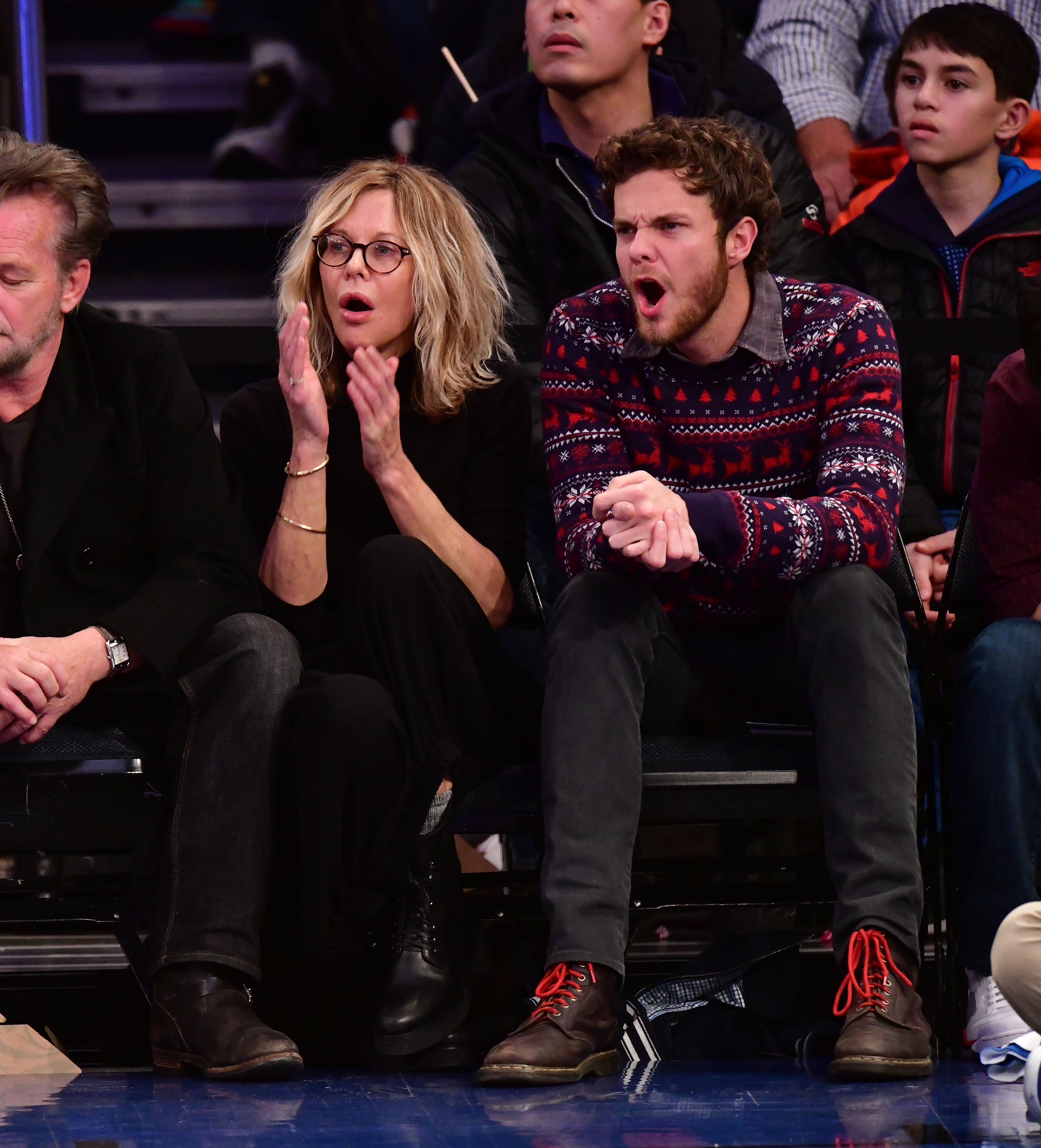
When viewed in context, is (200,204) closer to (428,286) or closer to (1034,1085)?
(428,286)

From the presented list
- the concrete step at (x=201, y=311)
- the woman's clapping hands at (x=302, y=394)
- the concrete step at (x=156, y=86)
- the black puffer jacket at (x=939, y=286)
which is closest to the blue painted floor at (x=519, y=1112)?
the woman's clapping hands at (x=302, y=394)

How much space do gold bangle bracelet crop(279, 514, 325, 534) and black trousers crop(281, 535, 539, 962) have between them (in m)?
0.23

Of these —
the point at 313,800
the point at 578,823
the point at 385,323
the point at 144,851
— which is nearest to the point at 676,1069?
the point at 578,823

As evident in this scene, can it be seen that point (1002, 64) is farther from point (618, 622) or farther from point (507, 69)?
point (618, 622)

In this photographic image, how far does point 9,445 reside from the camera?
99.2 inches

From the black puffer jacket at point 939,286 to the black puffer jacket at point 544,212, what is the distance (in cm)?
10

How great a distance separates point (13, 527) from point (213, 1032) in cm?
80

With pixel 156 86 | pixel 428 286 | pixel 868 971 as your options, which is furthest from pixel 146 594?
pixel 156 86

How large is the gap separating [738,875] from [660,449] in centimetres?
66

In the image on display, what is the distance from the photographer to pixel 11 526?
2479 millimetres

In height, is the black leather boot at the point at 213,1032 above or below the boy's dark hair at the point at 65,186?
below

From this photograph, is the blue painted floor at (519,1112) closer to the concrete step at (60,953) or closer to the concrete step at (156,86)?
the concrete step at (60,953)

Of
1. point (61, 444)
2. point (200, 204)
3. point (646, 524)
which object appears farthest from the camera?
point (200, 204)

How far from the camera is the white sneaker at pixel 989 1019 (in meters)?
2.29
